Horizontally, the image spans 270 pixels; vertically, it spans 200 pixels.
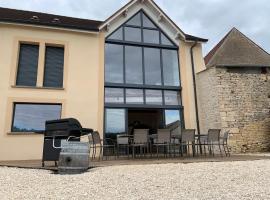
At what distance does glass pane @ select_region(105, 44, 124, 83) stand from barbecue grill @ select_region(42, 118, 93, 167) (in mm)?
4713

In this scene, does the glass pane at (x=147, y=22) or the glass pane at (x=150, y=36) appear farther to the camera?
the glass pane at (x=147, y=22)

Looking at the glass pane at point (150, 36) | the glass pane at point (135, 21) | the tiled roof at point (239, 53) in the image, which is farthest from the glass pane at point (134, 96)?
the tiled roof at point (239, 53)

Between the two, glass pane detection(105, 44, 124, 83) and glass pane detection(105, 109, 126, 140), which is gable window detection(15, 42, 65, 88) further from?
glass pane detection(105, 109, 126, 140)

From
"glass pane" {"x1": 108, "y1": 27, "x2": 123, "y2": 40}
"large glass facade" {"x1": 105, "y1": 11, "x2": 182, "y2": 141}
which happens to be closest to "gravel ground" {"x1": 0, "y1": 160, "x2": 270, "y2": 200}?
"large glass facade" {"x1": 105, "y1": 11, "x2": 182, "y2": 141}

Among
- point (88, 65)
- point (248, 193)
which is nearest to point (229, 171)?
point (248, 193)

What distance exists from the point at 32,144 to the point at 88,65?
13.0 feet

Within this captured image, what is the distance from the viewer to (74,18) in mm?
14953

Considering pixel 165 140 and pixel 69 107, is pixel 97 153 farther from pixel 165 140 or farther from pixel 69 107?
pixel 165 140

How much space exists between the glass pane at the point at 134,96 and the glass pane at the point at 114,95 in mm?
264

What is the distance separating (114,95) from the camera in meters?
11.0

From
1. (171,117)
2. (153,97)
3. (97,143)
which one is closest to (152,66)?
(153,97)

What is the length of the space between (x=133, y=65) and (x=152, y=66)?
3.04 feet

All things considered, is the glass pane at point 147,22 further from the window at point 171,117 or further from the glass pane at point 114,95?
the window at point 171,117

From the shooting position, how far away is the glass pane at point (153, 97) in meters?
11.4
